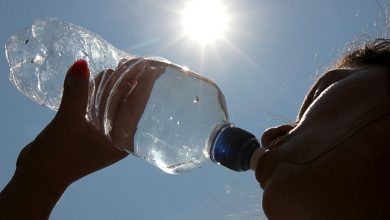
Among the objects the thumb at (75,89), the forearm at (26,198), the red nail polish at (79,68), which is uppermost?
the red nail polish at (79,68)

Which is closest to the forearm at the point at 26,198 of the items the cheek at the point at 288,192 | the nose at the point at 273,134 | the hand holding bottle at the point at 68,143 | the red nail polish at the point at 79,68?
the hand holding bottle at the point at 68,143

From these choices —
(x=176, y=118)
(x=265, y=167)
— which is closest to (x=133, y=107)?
(x=176, y=118)

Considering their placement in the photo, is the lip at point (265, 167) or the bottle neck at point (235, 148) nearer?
the lip at point (265, 167)

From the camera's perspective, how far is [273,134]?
5.62 feet

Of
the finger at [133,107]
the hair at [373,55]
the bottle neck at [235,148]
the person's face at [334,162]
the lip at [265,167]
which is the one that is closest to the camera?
the person's face at [334,162]

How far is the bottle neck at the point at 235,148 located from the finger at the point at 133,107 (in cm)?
58

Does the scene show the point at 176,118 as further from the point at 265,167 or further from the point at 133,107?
the point at 265,167

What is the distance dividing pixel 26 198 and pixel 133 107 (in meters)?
0.69

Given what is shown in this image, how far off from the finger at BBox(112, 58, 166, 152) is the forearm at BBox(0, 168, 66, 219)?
438 mm

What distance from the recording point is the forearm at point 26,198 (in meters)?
1.88

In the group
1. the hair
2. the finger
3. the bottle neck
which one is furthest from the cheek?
the finger

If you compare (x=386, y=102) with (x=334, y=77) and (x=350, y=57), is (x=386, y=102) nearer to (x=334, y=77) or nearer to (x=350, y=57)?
(x=334, y=77)

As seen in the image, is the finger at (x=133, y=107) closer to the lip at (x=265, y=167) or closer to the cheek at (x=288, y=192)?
the lip at (x=265, y=167)

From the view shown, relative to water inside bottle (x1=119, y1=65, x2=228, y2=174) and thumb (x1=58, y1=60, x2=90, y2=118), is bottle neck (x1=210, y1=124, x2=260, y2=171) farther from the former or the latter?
thumb (x1=58, y1=60, x2=90, y2=118)
